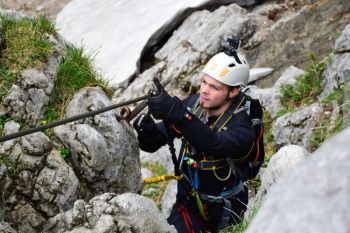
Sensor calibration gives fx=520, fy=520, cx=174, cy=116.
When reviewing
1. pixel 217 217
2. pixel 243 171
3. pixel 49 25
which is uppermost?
pixel 49 25

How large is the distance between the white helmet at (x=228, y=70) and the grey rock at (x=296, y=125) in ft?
11.2

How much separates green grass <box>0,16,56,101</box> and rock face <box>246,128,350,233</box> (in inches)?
213

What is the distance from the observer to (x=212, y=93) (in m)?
7.05

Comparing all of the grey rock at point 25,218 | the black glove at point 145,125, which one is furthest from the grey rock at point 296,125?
the grey rock at point 25,218

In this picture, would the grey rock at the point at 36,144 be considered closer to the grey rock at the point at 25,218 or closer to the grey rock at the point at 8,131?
the grey rock at the point at 8,131

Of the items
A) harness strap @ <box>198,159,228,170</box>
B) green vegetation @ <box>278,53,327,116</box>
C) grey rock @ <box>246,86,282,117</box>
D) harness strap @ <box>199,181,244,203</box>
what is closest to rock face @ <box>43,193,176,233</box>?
harness strap @ <box>198,159,228,170</box>

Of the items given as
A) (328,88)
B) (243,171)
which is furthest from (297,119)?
(243,171)

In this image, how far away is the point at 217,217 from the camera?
729 cm

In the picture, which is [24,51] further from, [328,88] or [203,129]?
[328,88]

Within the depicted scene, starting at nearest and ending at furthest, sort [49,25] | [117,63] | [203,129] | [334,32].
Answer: [203,129]
[49,25]
[334,32]
[117,63]

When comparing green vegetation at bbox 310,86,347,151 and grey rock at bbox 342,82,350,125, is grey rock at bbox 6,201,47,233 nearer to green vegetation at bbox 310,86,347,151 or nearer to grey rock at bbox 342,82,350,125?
grey rock at bbox 342,82,350,125

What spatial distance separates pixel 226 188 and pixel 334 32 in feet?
32.0

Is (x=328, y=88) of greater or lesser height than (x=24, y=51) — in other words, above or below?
below

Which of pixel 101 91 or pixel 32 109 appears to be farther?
pixel 101 91
